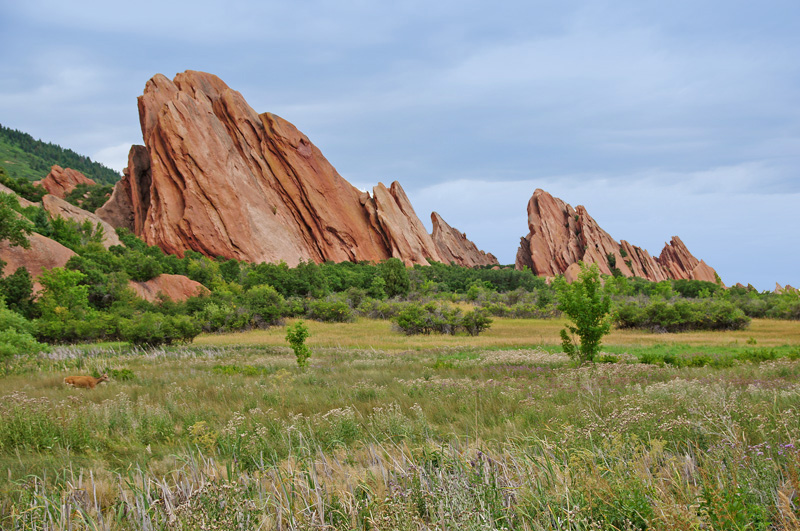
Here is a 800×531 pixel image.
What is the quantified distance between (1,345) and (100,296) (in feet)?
72.0

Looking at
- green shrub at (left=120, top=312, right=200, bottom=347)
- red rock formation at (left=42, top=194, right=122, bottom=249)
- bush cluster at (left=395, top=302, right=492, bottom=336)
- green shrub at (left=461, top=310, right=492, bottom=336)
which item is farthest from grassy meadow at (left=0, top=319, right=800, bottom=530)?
red rock formation at (left=42, top=194, right=122, bottom=249)

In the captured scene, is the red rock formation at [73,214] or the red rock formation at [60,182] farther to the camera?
the red rock formation at [60,182]

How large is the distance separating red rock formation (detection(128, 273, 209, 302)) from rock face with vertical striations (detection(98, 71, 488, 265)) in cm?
2355

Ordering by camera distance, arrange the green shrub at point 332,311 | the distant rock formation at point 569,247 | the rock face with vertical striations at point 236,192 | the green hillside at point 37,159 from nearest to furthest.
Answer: the green shrub at point 332,311, the rock face with vertical striations at point 236,192, the distant rock formation at point 569,247, the green hillside at point 37,159

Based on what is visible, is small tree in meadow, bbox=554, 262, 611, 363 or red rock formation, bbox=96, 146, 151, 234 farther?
red rock formation, bbox=96, 146, 151, 234

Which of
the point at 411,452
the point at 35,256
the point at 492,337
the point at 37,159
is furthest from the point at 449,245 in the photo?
the point at 411,452

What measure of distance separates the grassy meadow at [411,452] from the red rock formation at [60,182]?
311ft

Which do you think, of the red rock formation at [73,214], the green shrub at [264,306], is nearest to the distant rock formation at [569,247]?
the green shrub at [264,306]

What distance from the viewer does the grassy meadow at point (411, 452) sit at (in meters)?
3.15

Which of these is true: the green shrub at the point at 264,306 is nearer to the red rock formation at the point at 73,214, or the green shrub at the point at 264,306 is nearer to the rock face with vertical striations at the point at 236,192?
the red rock formation at the point at 73,214

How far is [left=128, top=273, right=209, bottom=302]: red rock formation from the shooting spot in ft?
131

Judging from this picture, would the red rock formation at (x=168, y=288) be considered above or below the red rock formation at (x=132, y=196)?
below

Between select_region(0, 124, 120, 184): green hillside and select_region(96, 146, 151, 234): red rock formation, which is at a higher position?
select_region(0, 124, 120, 184): green hillside

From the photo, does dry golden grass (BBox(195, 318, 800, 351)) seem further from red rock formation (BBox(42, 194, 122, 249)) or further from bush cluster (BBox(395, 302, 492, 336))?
red rock formation (BBox(42, 194, 122, 249))
